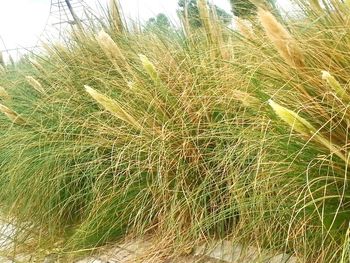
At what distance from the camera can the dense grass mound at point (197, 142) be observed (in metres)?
1.50

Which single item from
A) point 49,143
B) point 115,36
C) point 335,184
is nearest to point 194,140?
point 335,184

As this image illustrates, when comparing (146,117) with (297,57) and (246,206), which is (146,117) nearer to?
(246,206)

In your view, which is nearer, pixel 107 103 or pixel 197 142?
pixel 107 103

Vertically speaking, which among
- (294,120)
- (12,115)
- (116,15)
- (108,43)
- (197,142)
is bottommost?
(197,142)

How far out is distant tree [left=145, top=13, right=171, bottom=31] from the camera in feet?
10.7

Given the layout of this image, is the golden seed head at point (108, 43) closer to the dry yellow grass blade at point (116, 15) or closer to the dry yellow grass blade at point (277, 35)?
the dry yellow grass blade at point (116, 15)

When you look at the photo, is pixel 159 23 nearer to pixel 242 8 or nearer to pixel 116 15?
pixel 116 15

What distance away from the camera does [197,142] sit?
7.11 feet

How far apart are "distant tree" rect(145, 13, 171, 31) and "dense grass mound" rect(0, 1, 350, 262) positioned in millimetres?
108

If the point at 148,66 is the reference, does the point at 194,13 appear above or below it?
above

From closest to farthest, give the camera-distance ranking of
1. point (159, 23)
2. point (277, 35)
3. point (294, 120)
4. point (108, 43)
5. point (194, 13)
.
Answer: point (294, 120) < point (277, 35) < point (108, 43) < point (194, 13) < point (159, 23)

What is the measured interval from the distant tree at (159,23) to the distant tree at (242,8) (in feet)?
1.84

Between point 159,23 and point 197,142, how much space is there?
4.86 ft

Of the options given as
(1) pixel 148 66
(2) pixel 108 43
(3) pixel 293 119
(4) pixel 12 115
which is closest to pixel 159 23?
(2) pixel 108 43
